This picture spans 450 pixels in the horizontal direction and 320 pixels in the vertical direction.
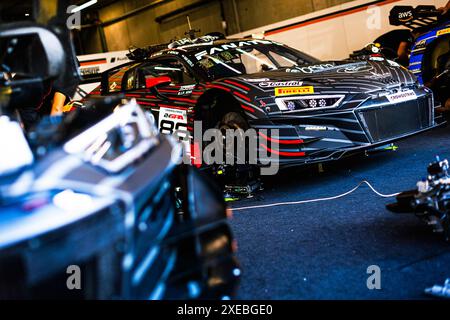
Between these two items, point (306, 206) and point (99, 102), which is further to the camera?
point (306, 206)

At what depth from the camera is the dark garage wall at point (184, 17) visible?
13806mm

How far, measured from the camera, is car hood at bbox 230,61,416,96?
388 cm

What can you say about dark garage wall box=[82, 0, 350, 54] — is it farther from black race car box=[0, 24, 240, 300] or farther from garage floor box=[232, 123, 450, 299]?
black race car box=[0, 24, 240, 300]

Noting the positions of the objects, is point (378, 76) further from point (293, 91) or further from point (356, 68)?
point (293, 91)

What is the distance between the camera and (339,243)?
8.71 ft

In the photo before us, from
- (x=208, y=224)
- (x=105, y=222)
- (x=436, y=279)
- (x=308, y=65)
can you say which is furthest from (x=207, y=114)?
(x=105, y=222)

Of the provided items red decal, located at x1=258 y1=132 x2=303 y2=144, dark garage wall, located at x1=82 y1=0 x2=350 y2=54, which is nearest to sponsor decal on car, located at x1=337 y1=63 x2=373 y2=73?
red decal, located at x1=258 y1=132 x2=303 y2=144

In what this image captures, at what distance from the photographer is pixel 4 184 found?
1.11 meters

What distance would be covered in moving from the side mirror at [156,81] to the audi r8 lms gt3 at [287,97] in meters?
0.01

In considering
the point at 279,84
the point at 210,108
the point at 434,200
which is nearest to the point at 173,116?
the point at 210,108
